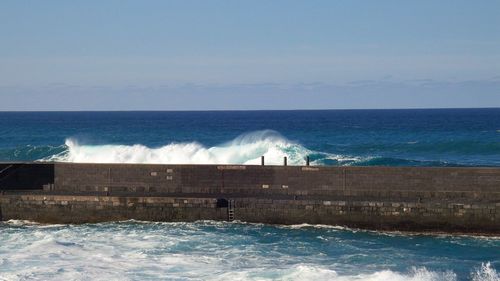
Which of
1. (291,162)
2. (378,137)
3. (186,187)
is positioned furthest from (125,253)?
(378,137)

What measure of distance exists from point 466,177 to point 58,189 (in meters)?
10.7

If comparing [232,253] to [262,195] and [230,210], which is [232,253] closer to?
[230,210]

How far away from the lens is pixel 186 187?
20.7 metres

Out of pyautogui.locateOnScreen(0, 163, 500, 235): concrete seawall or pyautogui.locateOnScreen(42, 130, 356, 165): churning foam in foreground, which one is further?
pyautogui.locateOnScreen(42, 130, 356, 165): churning foam in foreground

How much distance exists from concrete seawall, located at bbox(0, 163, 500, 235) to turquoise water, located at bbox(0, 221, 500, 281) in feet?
1.12

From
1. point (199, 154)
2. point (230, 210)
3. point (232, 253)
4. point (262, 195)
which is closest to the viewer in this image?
point (232, 253)

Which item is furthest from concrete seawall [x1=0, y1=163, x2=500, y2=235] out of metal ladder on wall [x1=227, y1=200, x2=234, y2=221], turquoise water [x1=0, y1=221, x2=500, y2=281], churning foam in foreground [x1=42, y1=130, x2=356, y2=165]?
churning foam in foreground [x1=42, y1=130, x2=356, y2=165]

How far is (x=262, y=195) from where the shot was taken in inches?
799

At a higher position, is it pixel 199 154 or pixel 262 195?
pixel 199 154

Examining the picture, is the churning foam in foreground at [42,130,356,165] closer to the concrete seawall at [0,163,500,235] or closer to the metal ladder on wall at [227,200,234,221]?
the concrete seawall at [0,163,500,235]

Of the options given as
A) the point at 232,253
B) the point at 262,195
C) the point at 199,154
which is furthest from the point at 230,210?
the point at 199,154

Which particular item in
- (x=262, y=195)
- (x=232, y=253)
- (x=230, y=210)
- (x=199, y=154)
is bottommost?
(x=232, y=253)

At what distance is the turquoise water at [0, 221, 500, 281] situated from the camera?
47.1 feet

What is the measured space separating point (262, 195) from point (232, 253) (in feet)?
13.9
